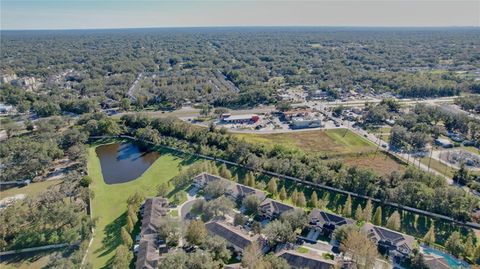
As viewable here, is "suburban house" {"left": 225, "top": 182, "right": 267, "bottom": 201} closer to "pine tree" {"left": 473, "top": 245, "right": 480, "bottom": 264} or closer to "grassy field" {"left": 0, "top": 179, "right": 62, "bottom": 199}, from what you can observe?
"pine tree" {"left": 473, "top": 245, "right": 480, "bottom": 264}

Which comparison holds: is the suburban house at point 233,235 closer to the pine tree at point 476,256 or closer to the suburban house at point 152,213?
the suburban house at point 152,213

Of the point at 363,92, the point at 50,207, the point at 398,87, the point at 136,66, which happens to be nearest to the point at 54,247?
the point at 50,207

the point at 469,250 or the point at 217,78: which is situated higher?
the point at 217,78

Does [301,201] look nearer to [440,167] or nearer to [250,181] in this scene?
[250,181]

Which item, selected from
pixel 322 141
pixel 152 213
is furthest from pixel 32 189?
pixel 322 141

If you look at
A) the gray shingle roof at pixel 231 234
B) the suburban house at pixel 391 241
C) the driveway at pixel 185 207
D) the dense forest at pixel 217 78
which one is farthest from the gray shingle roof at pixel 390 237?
the dense forest at pixel 217 78

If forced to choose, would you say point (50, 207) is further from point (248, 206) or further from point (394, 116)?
point (394, 116)

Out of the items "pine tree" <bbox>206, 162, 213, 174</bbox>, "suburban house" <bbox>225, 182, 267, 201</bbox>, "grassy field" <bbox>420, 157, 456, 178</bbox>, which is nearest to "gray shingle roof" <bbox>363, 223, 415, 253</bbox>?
"suburban house" <bbox>225, 182, 267, 201</bbox>
